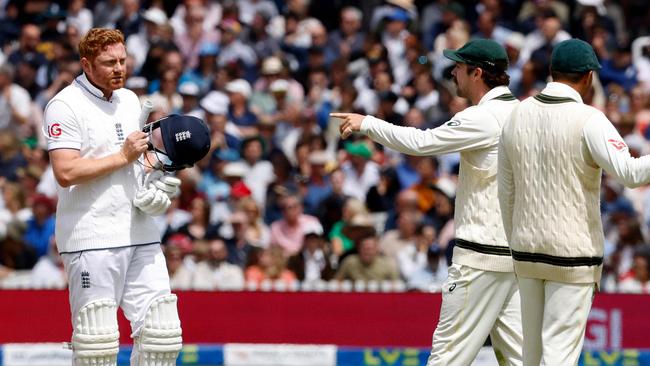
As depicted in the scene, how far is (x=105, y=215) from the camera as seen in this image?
274 inches

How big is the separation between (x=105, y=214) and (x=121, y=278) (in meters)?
0.34

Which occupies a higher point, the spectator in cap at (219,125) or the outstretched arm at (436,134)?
the spectator in cap at (219,125)

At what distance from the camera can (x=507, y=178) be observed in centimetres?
646

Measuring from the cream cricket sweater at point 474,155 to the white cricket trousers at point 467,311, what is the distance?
0.07 m

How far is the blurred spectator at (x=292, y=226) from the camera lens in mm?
11945

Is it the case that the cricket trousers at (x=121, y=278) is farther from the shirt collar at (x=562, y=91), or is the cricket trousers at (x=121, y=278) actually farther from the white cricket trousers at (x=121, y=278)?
the shirt collar at (x=562, y=91)

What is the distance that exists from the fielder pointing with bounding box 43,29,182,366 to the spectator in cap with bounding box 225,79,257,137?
644cm

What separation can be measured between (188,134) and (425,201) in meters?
5.47

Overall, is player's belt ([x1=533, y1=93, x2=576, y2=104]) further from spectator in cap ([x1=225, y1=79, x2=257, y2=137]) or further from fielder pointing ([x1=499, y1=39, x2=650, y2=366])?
spectator in cap ([x1=225, y1=79, x2=257, y2=137])

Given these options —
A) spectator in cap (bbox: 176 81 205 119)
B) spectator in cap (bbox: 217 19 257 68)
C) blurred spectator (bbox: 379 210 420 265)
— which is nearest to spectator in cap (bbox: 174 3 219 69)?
spectator in cap (bbox: 217 19 257 68)

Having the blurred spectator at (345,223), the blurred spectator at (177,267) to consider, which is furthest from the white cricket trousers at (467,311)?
the blurred spectator at (345,223)

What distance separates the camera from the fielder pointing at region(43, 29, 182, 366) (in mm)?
6844

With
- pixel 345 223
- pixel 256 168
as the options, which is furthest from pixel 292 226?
pixel 256 168

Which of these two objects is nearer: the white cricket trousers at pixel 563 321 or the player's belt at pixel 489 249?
the white cricket trousers at pixel 563 321
